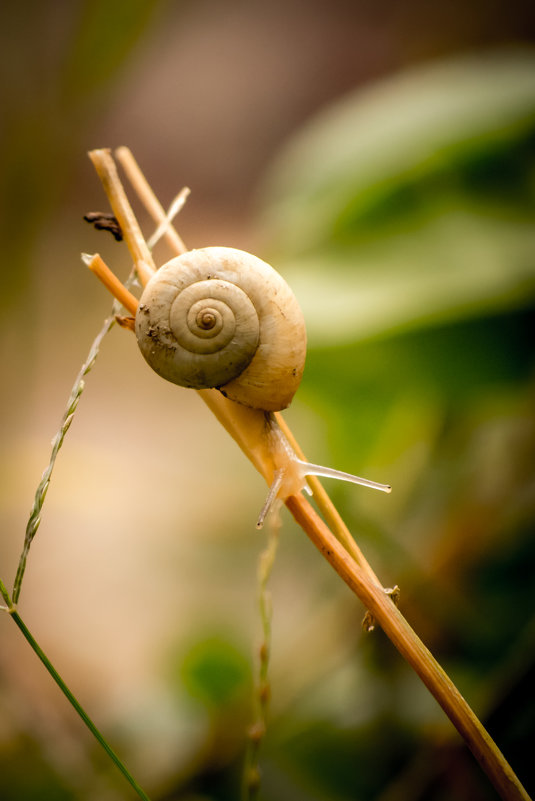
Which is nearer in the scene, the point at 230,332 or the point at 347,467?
the point at 230,332

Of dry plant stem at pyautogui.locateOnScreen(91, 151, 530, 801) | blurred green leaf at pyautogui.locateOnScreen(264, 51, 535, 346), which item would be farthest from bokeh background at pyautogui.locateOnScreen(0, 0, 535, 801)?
dry plant stem at pyautogui.locateOnScreen(91, 151, 530, 801)

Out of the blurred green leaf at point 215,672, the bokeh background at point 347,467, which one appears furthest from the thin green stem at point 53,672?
the blurred green leaf at point 215,672

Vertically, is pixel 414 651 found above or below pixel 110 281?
below

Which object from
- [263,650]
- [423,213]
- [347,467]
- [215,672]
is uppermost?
[423,213]

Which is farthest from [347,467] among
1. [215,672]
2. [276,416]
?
[276,416]

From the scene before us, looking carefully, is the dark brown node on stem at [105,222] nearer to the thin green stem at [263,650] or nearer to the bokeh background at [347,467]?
the thin green stem at [263,650]

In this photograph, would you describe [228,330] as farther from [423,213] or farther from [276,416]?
[423,213]

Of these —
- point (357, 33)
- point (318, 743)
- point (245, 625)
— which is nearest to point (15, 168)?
point (245, 625)
